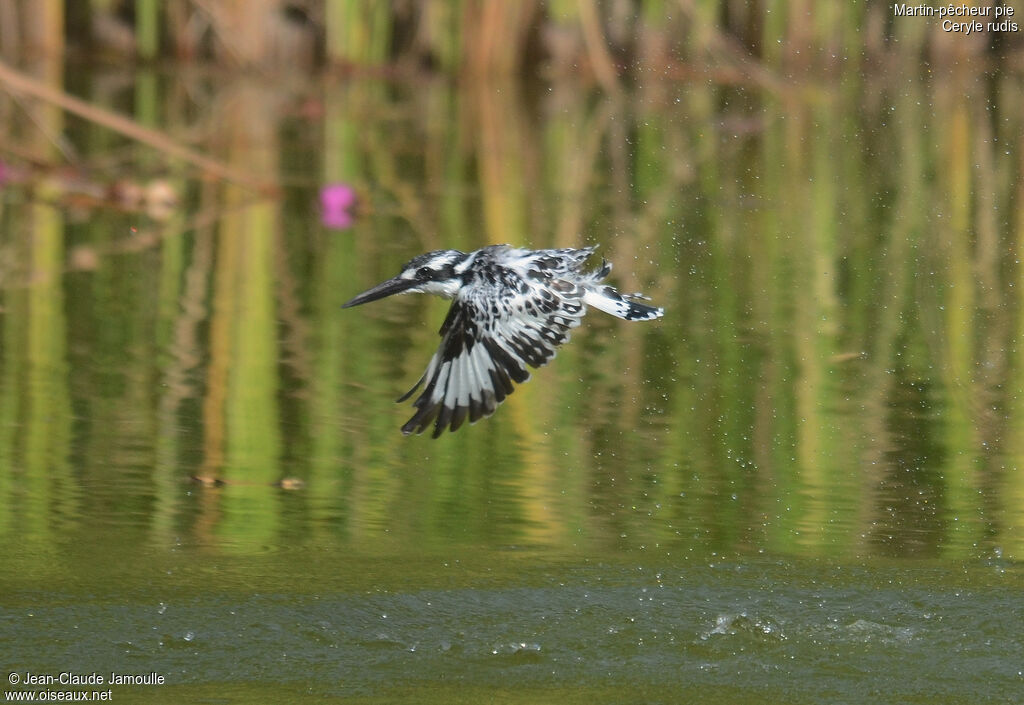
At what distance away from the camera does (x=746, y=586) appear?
3.91 meters

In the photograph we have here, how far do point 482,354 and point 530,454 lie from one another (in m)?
0.85

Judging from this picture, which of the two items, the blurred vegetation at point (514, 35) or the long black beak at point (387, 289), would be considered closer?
the long black beak at point (387, 289)

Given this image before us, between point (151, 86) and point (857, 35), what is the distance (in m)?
5.19

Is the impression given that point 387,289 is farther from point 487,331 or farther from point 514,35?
point 514,35

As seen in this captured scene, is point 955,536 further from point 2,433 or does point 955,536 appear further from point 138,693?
point 2,433

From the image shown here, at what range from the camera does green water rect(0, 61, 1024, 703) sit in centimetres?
357

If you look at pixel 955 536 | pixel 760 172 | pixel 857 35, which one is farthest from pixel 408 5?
pixel 955 536

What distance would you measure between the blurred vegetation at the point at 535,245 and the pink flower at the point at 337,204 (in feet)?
0.49

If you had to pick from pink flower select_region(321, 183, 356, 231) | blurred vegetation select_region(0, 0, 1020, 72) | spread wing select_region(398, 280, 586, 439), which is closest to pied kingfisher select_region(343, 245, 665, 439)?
spread wing select_region(398, 280, 586, 439)

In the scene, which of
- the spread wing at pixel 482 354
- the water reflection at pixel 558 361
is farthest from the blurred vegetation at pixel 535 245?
the spread wing at pixel 482 354

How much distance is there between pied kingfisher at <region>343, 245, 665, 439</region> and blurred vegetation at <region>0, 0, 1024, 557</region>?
0.34 metres

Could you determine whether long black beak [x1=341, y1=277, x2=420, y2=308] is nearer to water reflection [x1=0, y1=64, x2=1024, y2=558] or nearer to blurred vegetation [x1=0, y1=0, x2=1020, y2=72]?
water reflection [x1=0, y1=64, x2=1024, y2=558]

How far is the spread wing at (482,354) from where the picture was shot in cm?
407

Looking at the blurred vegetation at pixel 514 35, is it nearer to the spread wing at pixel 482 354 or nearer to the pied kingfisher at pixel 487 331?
the pied kingfisher at pixel 487 331
